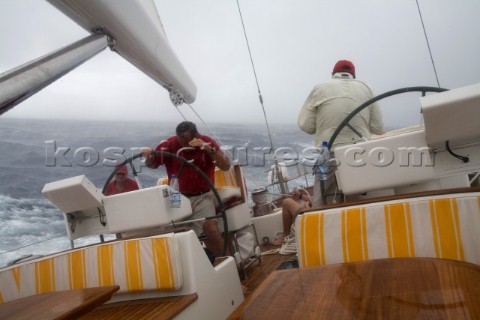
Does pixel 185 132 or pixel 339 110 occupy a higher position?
pixel 185 132

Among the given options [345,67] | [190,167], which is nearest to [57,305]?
[190,167]

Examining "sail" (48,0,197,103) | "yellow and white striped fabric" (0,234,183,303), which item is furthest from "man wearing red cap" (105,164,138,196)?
"yellow and white striped fabric" (0,234,183,303)

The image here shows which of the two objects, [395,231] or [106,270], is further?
[106,270]

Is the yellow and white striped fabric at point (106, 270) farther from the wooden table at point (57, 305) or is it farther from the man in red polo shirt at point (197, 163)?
the man in red polo shirt at point (197, 163)

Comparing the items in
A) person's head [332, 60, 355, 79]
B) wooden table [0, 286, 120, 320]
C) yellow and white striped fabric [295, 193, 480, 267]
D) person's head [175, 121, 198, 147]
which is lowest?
yellow and white striped fabric [295, 193, 480, 267]

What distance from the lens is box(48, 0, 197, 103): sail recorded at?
1.17 metres

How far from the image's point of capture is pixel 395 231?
3.64 feet

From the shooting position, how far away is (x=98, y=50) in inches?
47.0

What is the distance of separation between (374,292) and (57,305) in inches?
28.5

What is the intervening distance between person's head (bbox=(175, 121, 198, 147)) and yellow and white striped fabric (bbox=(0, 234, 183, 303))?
3.54 ft

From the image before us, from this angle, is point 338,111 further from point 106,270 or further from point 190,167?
point 106,270

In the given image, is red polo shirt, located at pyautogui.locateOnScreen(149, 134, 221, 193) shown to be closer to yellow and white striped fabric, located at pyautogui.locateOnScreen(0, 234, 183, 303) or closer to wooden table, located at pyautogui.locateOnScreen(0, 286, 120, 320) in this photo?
yellow and white striped fabric, located at pyautogui.locateOnScreen(0, 234, 183, 303)

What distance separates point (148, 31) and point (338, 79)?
1167 millimetres

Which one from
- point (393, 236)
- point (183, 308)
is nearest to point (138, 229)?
point (183, 308)
